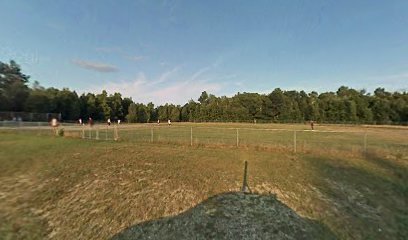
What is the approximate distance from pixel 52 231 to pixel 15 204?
7.71 ft

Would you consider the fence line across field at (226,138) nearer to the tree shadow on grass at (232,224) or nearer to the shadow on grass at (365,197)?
the shadow on grass at (365,197)

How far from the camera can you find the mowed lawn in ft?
26.4

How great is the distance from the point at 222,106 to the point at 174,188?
344 feet

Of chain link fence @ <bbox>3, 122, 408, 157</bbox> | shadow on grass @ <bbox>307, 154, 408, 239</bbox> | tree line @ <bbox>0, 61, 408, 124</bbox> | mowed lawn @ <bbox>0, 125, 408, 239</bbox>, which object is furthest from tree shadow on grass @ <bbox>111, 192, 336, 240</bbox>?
tree line @ <bbox>0, 61, 408, 124</bbox>

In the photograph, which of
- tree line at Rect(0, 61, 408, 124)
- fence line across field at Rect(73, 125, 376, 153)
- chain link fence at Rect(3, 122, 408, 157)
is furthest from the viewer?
tree line at Rect(0, 61, 408, 124)

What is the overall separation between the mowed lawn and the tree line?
246 ft

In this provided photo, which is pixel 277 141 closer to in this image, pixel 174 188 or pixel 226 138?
pixel 226 138

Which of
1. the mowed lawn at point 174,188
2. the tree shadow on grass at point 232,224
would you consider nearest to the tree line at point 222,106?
the mowed lawn at point 174,188

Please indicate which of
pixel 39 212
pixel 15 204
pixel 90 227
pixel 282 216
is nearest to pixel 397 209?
pixel 282 216

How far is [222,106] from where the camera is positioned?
113875mm

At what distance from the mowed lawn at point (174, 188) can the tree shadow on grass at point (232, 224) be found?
12.7 inches

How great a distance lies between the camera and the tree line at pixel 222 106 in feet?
266

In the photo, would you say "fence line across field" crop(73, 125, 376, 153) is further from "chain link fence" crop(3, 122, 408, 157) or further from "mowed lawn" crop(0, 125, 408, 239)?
"mowed lawn" crop(0, 125, 408, 239)

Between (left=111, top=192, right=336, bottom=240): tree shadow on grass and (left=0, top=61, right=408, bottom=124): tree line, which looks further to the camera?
(left=0, top=61, right=408, bottom=124): tree line
